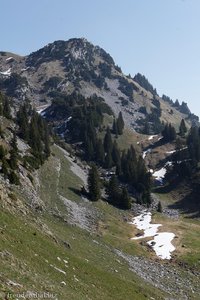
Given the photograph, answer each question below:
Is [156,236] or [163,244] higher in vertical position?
[156,236]

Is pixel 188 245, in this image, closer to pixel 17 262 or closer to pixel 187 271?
pixel 187 271

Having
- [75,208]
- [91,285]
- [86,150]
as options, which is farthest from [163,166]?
[91,285]

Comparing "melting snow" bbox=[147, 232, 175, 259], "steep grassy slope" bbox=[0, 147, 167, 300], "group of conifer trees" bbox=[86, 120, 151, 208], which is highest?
"group of conifer trees" bbox=[86, 120, 151, 208]

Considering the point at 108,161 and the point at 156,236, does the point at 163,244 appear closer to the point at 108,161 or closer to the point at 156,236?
the point at 156,236

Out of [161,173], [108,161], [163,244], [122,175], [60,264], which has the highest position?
[108,161]

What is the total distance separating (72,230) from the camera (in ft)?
217

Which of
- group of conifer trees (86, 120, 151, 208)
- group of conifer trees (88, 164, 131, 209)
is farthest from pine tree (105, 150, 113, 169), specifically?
group of conifer trees (88, 164, 131, 209)

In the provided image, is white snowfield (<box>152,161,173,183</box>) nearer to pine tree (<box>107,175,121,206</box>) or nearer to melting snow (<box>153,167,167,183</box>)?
melting snow (<box>153,167,167,183</box>)

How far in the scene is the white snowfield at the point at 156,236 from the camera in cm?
7556

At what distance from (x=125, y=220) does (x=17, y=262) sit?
69537 millimetres

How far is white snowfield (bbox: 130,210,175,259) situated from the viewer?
75.6m

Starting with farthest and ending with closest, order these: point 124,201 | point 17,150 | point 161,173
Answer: point 161,173
point 124,201
point 17,150

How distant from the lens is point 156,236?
8450 centimetres

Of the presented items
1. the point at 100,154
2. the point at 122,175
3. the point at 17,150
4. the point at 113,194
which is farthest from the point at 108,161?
the point at 17,150
